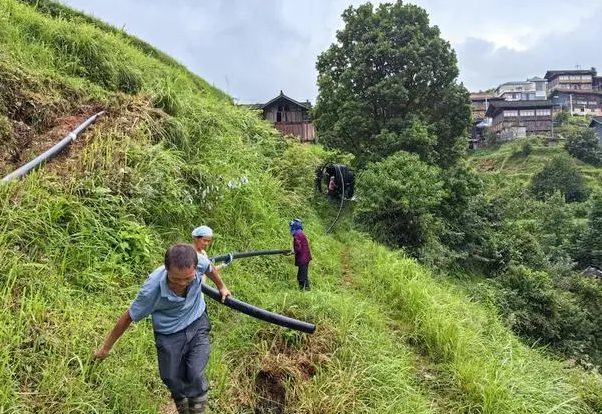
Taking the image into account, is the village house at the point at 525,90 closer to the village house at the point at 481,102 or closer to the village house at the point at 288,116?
the village house at the point at 481,102

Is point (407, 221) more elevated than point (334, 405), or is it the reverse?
point (407, 221)

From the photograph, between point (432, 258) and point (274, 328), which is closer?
point (274, 328)

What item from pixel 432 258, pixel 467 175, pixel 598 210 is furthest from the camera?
pixel 598 210

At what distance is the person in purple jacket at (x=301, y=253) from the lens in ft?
22.9

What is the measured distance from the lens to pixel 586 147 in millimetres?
47625

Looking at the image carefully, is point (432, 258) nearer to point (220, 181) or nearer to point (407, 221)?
point (407, 221)

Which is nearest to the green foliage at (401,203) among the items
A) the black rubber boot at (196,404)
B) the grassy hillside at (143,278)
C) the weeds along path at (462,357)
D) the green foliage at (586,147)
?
the grassy hillside at (143,278)

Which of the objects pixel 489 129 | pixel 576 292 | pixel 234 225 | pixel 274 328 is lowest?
pixel 576 292

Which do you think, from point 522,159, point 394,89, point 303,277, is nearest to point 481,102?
point 522,159

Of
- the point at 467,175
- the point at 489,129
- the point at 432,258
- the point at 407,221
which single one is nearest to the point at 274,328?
the point at 432,258

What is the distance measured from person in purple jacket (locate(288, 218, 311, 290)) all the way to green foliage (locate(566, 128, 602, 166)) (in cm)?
5027

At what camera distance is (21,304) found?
137 inches

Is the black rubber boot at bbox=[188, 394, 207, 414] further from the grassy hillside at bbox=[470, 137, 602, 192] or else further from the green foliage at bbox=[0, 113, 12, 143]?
the grassy hillside at bbox=[470, 137, 602, 192]

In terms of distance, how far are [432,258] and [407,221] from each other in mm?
1451
